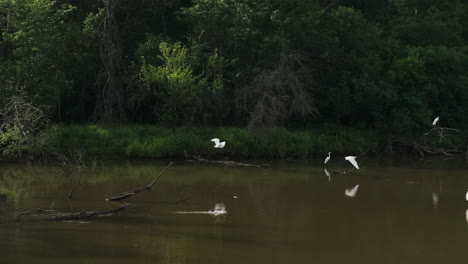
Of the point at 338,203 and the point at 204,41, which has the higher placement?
the point at 204,41

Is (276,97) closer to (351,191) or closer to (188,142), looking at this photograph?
(188,142)

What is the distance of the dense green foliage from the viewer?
2644 cm

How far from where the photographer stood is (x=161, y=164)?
79.1 ft

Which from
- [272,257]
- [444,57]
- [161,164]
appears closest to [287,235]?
[272,257]

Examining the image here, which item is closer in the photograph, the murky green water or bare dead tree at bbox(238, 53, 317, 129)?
the murky green water

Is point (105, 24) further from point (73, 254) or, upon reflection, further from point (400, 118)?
point (73, 254)

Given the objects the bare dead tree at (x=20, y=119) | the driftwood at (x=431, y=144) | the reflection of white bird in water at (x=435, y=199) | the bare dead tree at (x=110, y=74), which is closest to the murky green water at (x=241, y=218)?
the reflection of white bird in water at (x=435, y=199)

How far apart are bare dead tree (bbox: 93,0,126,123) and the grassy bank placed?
1276 millimetres

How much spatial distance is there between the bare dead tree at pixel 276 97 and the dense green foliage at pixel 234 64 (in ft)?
0.20

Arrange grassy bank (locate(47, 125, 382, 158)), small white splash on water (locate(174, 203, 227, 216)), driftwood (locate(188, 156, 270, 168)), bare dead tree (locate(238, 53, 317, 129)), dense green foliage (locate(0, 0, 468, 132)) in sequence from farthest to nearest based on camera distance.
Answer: dense green foliage (locate(0, 0, 468, 132)) → bare dead tree (locate(238, 53, 317, 129)) → grassy bank (locate(47, 125, 382, 158)) → driftwood (locate(188, 156, 270, 168)) → small white splash on water (locate(174, 203, 227, 216))

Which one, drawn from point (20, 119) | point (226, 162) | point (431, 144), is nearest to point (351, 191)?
point (226, 162)

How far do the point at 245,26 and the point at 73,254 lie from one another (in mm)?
19287

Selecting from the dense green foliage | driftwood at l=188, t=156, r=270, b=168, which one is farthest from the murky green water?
the dense green foliage

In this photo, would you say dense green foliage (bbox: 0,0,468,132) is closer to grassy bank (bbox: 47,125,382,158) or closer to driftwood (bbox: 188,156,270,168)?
grassy bank (bbox: 47,125,382,158)
